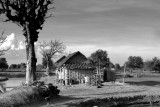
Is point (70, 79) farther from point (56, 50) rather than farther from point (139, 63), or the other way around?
point (139, 63)

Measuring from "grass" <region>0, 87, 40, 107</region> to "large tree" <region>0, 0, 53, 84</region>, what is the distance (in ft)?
18.1

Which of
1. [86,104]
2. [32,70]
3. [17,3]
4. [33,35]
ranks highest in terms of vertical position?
[17,3]

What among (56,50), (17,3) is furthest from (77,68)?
(56,50)

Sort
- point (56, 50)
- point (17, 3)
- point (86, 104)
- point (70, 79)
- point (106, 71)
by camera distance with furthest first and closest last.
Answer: point (56, 50) < point (106, 71) < point (70, 79) < point (17, 3) < point (86, 104)

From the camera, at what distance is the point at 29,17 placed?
32.9m

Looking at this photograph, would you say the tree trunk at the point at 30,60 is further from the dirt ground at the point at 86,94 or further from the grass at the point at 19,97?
the grass at the point at 19,97

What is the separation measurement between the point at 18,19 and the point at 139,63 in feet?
428

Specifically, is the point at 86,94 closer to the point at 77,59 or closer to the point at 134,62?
the point at 77,59

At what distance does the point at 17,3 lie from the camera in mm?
32500

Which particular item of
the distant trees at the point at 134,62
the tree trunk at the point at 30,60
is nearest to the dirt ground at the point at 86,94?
the tree trunk at the point at 30,60

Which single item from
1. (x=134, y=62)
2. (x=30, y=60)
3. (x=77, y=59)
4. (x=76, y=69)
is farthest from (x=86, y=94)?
(x=134, y=62)

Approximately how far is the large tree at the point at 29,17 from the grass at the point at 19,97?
5.51 metres

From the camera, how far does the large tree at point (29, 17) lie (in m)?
32.4

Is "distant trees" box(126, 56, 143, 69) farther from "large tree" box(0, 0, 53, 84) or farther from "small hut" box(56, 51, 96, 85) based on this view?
"large tree" box(0, 0, 53, 84)
